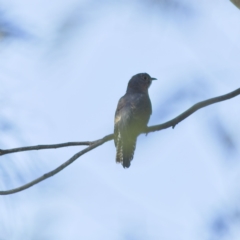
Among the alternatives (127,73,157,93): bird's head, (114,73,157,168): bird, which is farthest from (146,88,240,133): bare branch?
(127,73,157,93): bird's head

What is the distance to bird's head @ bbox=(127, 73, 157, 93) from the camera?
7.70 m

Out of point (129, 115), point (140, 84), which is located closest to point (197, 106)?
point (129, 115)

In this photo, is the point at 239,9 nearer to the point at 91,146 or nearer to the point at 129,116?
the point at 91,146

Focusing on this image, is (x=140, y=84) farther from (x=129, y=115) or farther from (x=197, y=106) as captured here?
(x=197, y=106)

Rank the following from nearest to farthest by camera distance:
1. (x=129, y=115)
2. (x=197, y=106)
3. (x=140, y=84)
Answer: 1. (x=197, y=106)
2. (x=129, y=115)
3. (x=140, y=84)

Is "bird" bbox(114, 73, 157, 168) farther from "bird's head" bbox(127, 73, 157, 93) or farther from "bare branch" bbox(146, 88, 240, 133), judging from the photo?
"bare branch" bbox(146, 88, 240, 133)

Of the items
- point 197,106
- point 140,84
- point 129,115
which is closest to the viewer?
point 197,106

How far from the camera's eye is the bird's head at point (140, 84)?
7701 millimetres

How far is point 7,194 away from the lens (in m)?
1.05

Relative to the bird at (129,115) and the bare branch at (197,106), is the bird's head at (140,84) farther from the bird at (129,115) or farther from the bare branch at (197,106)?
the bare branch at (197,106)

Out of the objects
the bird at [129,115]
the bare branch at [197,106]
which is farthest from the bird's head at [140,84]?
the bare branch at [197,106]

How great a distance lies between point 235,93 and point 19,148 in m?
1.99

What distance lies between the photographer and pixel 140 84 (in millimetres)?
7926

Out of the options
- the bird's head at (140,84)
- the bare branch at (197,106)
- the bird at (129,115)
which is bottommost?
the bare branch at (197,106)
